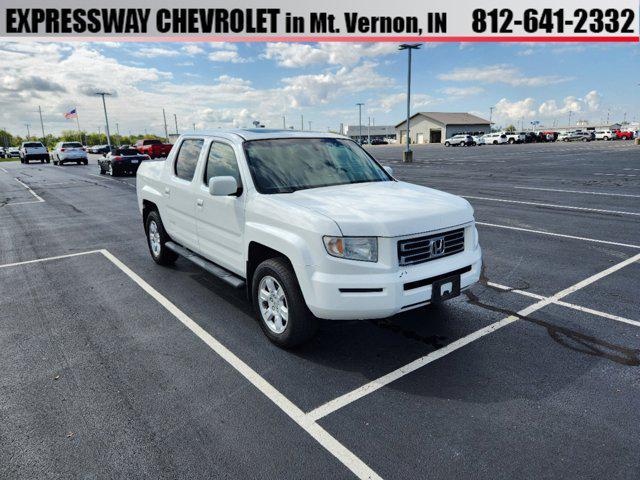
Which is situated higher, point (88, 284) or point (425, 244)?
point (425, 244)

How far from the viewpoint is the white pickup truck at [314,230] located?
348 cm

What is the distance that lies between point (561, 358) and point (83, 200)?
49.1 ft

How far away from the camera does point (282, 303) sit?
13.0 feet

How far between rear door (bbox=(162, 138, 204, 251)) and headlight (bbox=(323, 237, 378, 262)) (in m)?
2.34

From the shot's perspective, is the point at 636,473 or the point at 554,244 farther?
the point at 554,244

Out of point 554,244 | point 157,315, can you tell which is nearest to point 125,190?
point 157,315

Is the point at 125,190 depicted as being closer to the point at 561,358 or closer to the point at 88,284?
the point at 88,284

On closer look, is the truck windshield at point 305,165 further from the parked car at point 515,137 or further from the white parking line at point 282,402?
the parked car at point 515,137

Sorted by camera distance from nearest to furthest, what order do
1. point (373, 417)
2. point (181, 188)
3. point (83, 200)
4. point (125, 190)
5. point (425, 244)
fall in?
point (373, 417) → point (425, 244) → point (181, 188) → point (83, 200) → point (125, 190)

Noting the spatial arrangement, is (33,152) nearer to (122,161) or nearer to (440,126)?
(122,161)

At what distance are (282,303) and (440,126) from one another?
339 ft

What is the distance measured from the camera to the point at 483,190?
15055 millimetres


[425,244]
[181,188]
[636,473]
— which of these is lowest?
[636,473]

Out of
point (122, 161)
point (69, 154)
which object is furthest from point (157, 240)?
point (69, 154)
